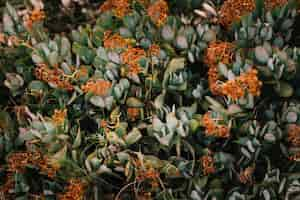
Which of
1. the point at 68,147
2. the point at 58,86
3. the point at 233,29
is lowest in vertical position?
the point at 68,147

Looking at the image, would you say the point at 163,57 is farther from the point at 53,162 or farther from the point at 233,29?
the point at 53,162

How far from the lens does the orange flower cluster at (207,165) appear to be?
1.78 m

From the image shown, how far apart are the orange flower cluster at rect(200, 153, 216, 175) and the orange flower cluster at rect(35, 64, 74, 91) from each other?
1.84ft

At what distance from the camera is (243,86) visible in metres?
1.78

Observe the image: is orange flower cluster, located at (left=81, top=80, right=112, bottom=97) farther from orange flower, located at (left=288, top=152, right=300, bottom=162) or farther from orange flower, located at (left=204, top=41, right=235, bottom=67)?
orange flower, located at (left=288, top=152, right=300, bottom=162)

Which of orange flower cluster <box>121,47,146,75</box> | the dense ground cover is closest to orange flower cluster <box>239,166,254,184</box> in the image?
the dense ground cover

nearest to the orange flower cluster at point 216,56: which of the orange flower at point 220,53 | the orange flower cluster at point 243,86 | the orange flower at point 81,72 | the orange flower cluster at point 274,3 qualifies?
the orange flower at point 220,53

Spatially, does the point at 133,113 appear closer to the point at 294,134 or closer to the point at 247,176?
the point at 247,176

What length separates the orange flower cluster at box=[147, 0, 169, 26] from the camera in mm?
2051

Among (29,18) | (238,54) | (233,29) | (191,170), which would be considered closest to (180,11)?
(233,29)

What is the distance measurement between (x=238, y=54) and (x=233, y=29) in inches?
7.8

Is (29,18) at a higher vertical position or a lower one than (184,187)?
higher

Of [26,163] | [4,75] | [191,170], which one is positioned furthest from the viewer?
[4,75]

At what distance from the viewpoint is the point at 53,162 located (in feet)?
Result: 6.07
